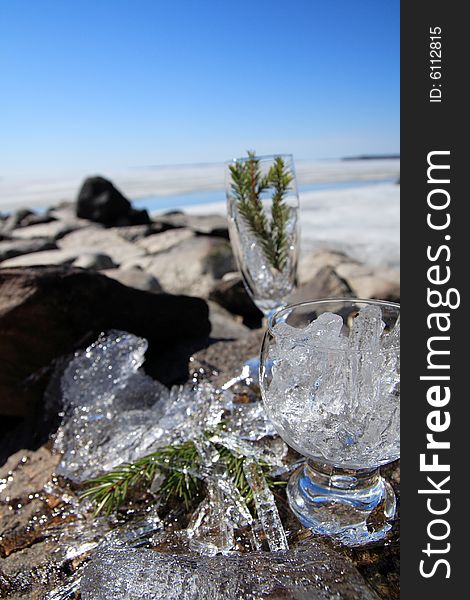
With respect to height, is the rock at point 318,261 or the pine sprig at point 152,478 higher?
the pine sprig at point 152,478

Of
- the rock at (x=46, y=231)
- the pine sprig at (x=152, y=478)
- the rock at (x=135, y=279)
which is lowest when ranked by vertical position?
the rock at (x=46, y=231)

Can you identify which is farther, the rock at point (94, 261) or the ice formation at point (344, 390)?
the rock at point (94, 261)

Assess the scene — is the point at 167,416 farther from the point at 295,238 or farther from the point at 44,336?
the point at 295,238

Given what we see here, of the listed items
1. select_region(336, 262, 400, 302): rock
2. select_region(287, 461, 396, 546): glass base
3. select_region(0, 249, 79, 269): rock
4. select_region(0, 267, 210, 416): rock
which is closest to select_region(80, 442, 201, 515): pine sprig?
select_region(287, 461, 396, 546): glass base

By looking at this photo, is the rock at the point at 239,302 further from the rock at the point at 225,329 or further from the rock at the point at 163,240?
the rock at the point at 163,240

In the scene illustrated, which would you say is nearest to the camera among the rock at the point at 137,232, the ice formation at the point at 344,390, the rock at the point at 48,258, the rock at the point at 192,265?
the ice formation at the point at 344,390

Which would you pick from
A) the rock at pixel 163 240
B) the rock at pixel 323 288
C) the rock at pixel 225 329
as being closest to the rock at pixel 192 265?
the rock at pixel 163 240

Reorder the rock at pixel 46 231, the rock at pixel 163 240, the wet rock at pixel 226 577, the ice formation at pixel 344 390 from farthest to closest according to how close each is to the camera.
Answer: the rock at pixel 46 231, the rock at pixel 163 240, the ice formation at pixel 344 390, the wet rock at pixel 226 577
